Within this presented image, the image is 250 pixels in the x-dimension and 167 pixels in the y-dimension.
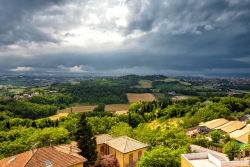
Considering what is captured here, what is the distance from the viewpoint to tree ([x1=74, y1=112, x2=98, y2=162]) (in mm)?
19562

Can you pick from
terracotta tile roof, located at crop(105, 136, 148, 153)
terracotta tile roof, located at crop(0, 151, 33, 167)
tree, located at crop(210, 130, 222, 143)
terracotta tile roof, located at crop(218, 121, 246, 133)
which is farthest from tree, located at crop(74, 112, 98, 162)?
terracotta tile roof, located at crop(218, 121, 246, 133)

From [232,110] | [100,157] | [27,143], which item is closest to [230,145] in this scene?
[100,157]

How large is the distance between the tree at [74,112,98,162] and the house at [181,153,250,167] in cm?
1159

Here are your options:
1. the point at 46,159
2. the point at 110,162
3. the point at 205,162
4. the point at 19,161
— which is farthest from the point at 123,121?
the point at 205,162

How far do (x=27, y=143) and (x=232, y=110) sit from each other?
55945mm

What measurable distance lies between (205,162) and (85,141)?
45.0 feet

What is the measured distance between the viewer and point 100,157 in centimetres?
2172

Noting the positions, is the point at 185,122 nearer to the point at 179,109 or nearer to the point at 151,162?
the point at 179,109

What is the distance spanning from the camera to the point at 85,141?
19938mm

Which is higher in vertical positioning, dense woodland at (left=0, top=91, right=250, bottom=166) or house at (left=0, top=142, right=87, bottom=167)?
house at (left=0, top=142, right=87, bottom=167)

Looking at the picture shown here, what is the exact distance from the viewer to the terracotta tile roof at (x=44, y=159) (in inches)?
557

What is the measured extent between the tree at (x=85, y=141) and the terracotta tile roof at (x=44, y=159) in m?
3.54

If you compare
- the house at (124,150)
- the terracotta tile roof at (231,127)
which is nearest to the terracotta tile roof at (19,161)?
the house at (124,150)

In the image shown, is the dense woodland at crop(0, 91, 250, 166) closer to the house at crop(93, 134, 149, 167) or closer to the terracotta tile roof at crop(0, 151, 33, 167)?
the house at crop(93, 134, 149, 167)
